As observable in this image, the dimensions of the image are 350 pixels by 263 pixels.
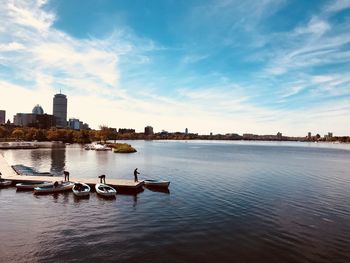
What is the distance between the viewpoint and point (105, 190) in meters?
48.9

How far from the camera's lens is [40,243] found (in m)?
28.5

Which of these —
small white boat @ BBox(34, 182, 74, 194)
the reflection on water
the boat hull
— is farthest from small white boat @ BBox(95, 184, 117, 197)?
the boat hull

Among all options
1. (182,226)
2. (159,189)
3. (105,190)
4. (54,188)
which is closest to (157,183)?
(159,189)

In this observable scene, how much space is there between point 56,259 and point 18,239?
670cm

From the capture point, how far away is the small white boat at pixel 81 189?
48.4 meters

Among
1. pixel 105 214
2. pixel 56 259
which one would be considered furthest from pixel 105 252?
pixel 105 214

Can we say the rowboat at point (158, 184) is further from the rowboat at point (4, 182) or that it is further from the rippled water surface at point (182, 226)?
the rowboat at point (4, 182)

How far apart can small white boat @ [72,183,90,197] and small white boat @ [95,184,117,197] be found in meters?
1.65

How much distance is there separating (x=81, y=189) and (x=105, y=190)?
4.25 m

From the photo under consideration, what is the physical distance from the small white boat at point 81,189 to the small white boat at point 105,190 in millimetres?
1655

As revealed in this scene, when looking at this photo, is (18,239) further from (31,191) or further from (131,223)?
→ (31,191)

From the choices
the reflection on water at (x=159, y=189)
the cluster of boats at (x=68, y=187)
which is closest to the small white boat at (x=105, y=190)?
the cluster of boats at (x=68, y=187)

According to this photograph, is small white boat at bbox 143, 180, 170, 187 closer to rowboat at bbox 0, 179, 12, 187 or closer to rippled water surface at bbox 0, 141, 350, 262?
rippled water surface at bbox 0, 141, 350, 262

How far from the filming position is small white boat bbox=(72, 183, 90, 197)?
48378 mm
